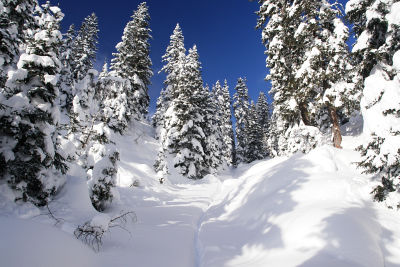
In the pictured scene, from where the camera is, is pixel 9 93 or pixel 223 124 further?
pixel 223 124

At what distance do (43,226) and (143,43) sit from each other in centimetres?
2545

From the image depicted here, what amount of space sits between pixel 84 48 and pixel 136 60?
13426 mm

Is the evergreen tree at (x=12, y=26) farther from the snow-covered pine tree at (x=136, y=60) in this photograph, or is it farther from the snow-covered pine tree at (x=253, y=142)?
the snow-covered pine tree at (x=253, y=142)

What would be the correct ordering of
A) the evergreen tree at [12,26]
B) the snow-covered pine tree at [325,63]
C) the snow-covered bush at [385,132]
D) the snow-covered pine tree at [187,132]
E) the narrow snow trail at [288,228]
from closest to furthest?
the narrow snow trail at [288,228]
the snow-covered bush at [385,132]
the evergreen tree at [12,26]
the snow-covered pine tree at [325,63]
the snow-covered pine tree at [187,132]

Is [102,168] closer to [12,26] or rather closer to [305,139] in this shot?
[12,26]

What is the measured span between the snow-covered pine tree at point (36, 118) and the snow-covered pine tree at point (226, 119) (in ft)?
126

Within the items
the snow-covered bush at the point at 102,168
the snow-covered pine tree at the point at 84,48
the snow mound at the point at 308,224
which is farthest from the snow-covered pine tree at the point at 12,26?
the snow-covered pine tree at the point at 84,48

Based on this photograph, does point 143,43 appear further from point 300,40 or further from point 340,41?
point 340,41

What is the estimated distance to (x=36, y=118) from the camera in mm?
7602

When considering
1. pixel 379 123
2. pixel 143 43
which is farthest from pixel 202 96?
pixel 379 123

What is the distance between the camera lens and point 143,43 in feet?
85.7

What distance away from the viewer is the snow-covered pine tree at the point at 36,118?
6.96 metres

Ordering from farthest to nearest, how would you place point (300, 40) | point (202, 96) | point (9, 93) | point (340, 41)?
point (202, 96) → point (300, 40) → point (340, 41) → point (9, 93)

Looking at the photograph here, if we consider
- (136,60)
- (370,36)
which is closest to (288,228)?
(370,36)
